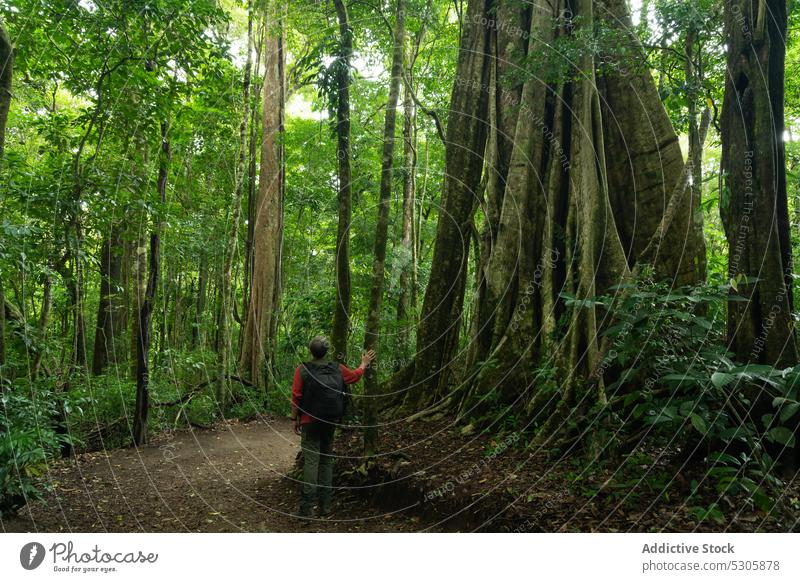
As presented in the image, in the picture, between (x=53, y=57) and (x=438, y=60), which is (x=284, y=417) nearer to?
(x=53, y=57)

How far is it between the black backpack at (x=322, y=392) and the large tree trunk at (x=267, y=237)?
304 inches

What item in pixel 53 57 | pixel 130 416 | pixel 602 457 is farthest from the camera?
pixel 130 416

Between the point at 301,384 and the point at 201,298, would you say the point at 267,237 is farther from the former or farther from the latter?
the point at 301,384

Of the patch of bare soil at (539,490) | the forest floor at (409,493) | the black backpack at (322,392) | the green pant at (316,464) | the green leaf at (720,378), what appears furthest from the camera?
the green pant at (316,464)

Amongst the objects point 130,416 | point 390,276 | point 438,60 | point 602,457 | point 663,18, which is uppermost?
point 438,60

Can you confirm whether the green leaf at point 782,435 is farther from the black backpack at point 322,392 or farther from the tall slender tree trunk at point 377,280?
the black backpack at point 322,392

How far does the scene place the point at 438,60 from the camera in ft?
41.1

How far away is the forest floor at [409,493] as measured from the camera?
3.22 meters

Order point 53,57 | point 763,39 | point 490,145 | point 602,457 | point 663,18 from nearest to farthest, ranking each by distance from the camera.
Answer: point 763,39 → point 602,457 → point 663,18 → point 53,57 → point 490,145

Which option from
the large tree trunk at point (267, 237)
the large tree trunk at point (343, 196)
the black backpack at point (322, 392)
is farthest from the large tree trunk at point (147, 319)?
Answer: the large tree trunk at point (267, 237)

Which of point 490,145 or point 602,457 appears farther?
point 490,145

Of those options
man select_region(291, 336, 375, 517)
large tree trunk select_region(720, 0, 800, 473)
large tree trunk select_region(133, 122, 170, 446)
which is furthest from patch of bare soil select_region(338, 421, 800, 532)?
large tree trunk select_region(133, 122, 170, 446)

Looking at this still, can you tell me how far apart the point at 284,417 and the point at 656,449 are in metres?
8.85

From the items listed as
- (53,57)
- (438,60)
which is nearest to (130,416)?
(53,57)
